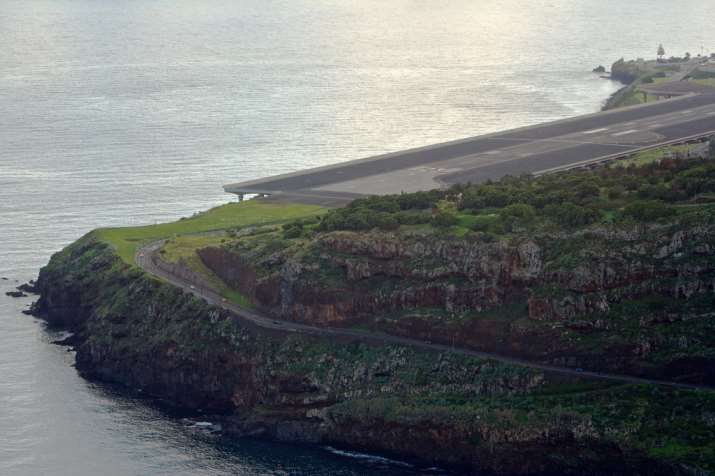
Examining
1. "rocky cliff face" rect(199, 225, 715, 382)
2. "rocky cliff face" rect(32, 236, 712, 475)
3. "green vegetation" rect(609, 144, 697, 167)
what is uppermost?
"green vegetation" rect(609, 144, 697, 167)

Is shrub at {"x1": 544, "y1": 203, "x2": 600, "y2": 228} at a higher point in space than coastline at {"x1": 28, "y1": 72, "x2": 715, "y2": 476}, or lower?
higher

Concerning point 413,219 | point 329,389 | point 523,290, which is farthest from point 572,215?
point 329,389

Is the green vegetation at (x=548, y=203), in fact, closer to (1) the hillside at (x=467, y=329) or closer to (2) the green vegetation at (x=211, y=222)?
(1) the hillside at (x=467, y=329)

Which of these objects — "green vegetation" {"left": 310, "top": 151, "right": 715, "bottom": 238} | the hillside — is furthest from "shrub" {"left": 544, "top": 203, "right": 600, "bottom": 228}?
the hillside

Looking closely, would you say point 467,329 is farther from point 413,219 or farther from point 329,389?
point 413,219

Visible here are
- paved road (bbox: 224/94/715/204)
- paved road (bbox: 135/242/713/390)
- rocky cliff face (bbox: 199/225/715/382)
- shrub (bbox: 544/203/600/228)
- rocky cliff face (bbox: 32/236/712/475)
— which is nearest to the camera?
rocky cliff face (bbox: 32/236/712/475)

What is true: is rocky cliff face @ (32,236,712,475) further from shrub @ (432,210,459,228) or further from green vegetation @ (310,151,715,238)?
shrub @ (432,210,459,228)
